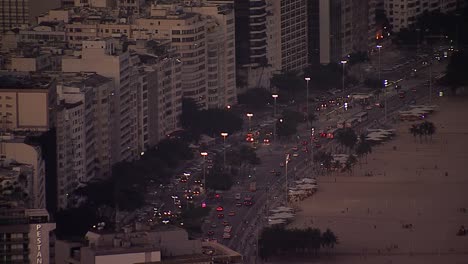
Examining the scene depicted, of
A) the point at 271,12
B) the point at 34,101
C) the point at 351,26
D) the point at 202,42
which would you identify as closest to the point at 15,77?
the point at 34,101

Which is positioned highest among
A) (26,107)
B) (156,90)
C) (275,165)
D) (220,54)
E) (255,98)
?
(220,54)

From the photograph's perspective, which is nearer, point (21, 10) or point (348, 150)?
point (348, 150)

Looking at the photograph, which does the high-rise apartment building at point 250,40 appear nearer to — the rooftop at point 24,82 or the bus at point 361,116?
the bus at point 361,116

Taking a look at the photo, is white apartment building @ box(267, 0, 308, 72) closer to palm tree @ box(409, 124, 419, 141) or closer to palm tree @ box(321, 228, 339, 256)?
palm tree @ box(409, 124, 419, 141)

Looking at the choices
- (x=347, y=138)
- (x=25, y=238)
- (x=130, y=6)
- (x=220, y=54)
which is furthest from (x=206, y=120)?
(x=25, y=238)

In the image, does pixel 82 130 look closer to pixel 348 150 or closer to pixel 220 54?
pixel 348 150
